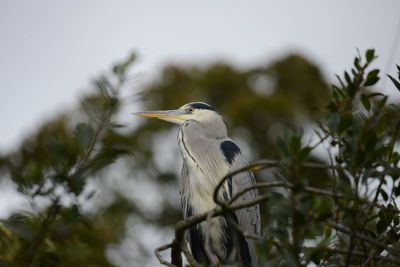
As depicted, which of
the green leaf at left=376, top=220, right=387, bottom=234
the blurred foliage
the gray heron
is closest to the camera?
the blurred foliage

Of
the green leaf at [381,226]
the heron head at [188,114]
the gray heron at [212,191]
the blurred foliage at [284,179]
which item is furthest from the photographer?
the heron head at [188,114]

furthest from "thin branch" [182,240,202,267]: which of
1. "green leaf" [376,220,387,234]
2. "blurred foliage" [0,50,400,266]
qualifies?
"green leaf" [376,220,387,234]

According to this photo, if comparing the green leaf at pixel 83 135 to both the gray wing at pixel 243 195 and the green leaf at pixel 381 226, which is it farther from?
the gray wing at pixel 243 195

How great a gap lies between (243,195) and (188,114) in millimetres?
882

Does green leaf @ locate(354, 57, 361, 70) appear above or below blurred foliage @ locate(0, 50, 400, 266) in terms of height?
above

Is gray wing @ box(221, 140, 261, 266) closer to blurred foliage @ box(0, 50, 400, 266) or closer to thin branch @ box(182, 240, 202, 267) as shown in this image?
blurred foliage @ box(0, 50, 400, 266)

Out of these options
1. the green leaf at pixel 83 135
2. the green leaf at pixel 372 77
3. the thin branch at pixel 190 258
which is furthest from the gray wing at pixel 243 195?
the green leaf at pixel 83 135

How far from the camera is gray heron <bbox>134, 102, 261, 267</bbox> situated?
3260 mm

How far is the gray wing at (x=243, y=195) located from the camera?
3.26m

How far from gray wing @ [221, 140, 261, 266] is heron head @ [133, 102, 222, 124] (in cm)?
38

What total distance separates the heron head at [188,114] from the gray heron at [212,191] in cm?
15

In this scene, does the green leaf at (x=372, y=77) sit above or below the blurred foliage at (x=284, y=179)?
above

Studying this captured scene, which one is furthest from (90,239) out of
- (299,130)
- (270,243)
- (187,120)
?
(187,120)

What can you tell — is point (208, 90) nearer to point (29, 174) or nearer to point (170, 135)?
point (170, 135)
